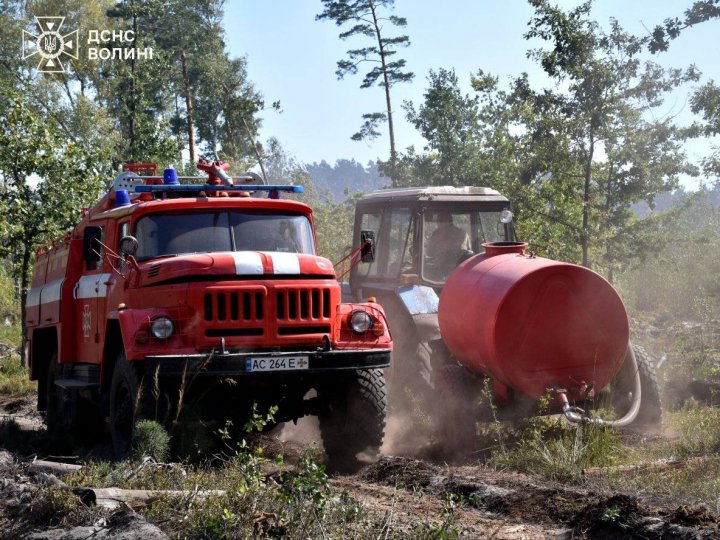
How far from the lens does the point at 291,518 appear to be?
5730 mm

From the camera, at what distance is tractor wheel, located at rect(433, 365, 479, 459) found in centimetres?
977

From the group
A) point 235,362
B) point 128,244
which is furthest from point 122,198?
point 235,362

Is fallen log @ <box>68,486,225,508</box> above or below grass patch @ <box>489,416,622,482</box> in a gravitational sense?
above

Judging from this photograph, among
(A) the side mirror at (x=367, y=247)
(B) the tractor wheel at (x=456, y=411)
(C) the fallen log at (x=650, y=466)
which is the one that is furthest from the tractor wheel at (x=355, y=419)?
(C) the fallen log at (x=650, y=466)

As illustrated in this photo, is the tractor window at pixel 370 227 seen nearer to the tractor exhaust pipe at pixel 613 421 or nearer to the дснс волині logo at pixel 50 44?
the tractor exhaust pipe at pixel 613 421

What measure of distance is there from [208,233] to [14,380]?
10.7 m

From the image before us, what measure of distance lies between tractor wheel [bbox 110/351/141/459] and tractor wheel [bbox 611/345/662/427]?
16.0 ft

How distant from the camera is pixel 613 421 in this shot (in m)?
9.58

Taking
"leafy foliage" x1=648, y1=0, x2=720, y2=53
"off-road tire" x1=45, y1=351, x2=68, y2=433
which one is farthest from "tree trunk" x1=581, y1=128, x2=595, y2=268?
"off-road tire" x1=45, y1=351, x2=68, y2=433

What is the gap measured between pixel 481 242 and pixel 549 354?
8.75 ft

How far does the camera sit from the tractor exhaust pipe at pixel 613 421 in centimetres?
900

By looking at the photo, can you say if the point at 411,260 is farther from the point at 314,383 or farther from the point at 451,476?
the point at 451,476

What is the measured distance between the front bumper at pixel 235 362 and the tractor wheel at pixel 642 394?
3052 millimetres

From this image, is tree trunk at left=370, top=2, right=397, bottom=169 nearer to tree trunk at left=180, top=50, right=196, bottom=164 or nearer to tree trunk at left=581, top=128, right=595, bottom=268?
tree trunk at left=180, top=50, right=196, bottom=164
